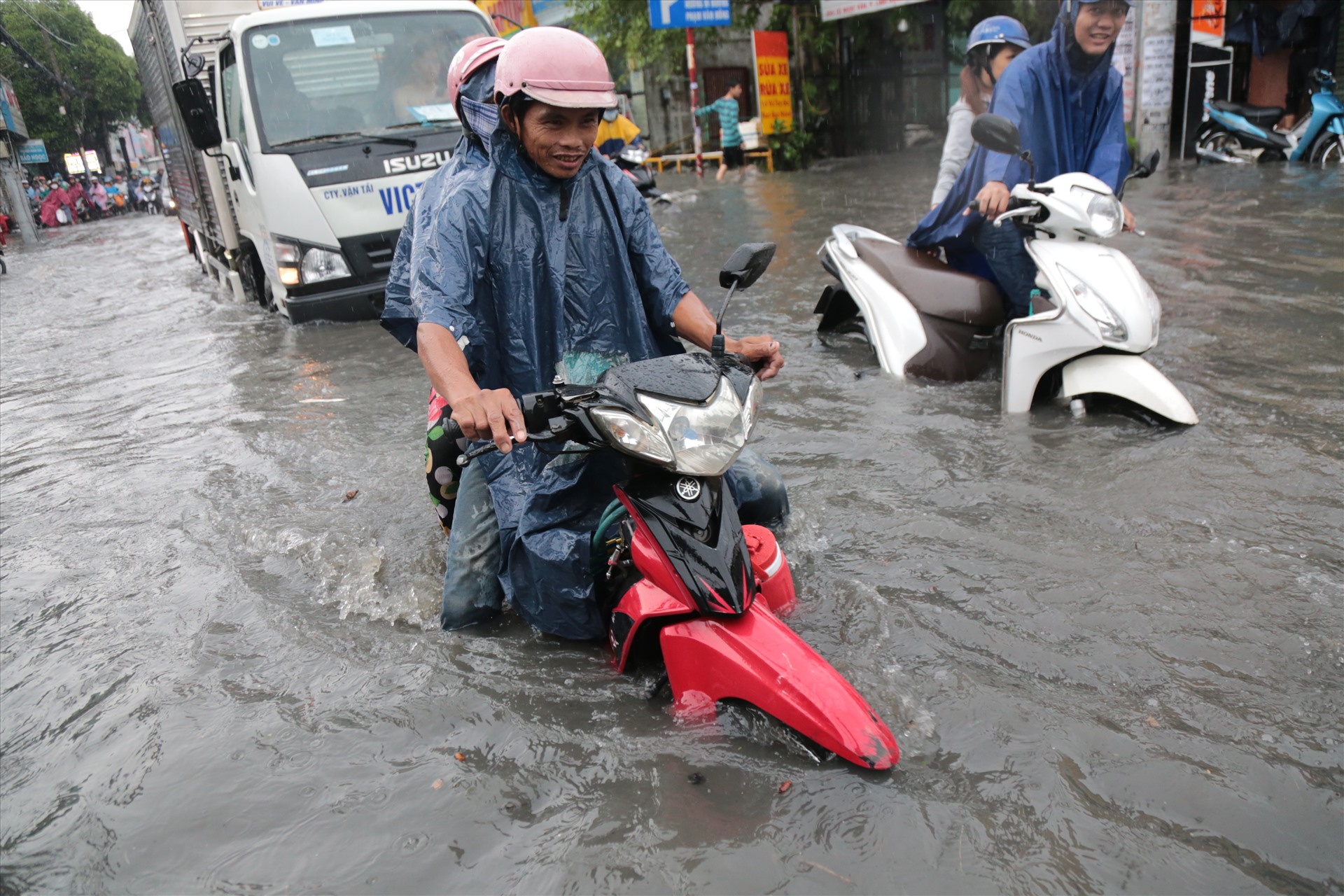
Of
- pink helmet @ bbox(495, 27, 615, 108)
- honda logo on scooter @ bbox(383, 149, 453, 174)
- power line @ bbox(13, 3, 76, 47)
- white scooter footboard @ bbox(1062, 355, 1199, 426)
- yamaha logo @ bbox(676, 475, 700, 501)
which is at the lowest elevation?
white scooter footboard @ bbox(1062, 355, 1199, 426)

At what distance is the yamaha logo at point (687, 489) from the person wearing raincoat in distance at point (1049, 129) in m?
2.74

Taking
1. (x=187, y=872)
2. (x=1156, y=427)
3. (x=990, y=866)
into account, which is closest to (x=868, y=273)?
(x=1156, y=427)

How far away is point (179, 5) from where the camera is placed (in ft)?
28.6

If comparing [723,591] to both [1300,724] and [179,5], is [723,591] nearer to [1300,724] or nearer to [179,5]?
[1300,724]

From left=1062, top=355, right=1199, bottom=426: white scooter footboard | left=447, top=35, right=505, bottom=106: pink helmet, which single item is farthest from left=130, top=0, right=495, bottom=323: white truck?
left=1062, top=355, right=1199, bottom=426: white scooter footboard

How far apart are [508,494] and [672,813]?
3.14ft

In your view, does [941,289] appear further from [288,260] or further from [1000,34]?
[288,260]

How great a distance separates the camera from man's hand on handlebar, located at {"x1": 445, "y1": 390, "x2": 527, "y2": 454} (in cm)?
193

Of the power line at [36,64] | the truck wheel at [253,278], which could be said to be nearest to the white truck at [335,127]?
the truck wheel at [253,278]

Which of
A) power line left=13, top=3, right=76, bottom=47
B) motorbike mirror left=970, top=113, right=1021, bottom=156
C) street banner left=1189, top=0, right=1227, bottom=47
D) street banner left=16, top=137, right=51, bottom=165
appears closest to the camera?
motorbike mirror left=970, top=113, right=1021, bottom=156

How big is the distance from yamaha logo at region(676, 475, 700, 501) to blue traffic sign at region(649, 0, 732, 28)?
1670cm

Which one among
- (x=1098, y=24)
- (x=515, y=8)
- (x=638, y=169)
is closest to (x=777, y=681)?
→ (x=1098, y=24)

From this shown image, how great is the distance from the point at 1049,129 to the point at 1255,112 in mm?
10090

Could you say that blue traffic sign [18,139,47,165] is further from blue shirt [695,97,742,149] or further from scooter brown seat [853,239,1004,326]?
scooter brown seat [853,239,1004,326]
